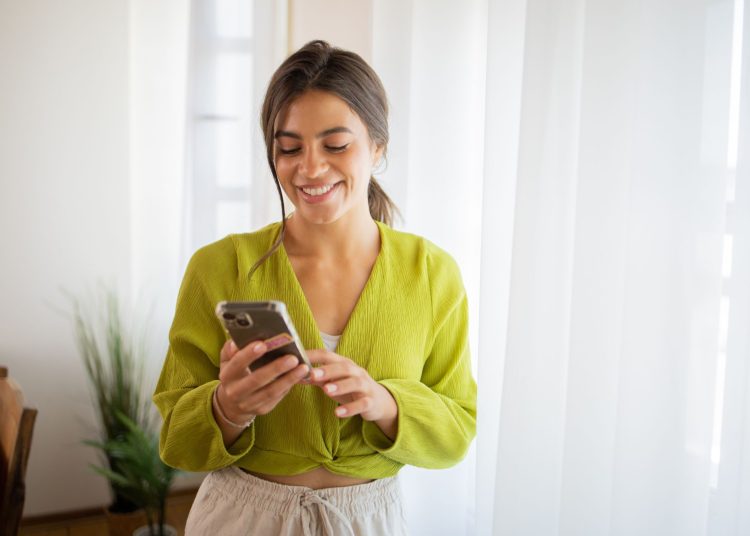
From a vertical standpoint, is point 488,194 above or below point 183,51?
below

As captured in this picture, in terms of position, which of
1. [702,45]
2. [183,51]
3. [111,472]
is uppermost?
[183,51]

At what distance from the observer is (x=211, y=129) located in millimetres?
3014

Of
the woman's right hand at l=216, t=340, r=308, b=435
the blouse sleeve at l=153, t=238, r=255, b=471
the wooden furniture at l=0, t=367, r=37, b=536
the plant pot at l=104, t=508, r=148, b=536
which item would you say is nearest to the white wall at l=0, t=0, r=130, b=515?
the plant pot at l=104, t=508, r=148, b=536

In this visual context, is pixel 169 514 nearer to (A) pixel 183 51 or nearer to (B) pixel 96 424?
(B) pixel 96 424

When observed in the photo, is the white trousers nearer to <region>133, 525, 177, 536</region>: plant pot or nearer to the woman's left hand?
the woman's left hand

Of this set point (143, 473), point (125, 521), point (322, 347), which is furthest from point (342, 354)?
point (125, 521)

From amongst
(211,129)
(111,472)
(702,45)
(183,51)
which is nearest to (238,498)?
(702,45)

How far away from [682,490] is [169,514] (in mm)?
2688

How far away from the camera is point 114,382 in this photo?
109 inches

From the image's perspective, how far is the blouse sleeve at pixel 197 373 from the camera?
1123mm

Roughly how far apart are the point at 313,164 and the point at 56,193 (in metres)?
2.16

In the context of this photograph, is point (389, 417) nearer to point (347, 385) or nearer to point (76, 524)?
point (347, 385)

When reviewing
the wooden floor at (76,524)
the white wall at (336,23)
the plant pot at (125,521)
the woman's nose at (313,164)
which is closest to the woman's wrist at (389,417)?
the woman's nose at (313,164)

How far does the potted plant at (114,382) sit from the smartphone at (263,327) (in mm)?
1987
